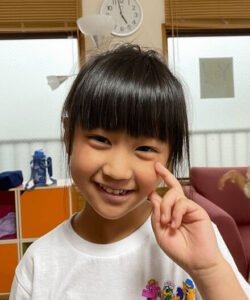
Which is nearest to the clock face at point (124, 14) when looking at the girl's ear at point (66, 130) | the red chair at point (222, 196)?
the red chair at point (222, 196)

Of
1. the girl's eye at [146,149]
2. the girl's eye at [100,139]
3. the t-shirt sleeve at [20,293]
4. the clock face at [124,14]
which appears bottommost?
the t-shirt sleeve at [20,293]

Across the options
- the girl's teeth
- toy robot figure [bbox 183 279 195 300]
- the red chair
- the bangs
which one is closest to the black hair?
the bangs

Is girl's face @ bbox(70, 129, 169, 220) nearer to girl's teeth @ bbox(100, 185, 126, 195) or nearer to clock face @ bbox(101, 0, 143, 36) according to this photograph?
girl's teeth @ bbox(100, 185, 126, 195)

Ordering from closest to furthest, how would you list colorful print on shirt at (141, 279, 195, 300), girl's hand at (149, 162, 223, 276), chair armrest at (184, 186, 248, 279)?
girl's hand at (149, 162, 223, 276) < colorful print on shirt at (141, 279, 195, 300) < chair armrest at (184, 186, 248, 279)

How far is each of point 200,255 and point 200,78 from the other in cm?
282

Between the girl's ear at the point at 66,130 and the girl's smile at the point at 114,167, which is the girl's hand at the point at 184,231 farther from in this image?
the girl's ear at the point at 66,130

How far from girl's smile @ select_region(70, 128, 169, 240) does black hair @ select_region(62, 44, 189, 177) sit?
18 mm

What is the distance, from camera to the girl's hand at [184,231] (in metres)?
0.60

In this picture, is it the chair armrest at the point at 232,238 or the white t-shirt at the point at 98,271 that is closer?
the white t-shirt at the point at 98,271

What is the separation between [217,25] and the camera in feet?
10.4

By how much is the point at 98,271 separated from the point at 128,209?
152mm

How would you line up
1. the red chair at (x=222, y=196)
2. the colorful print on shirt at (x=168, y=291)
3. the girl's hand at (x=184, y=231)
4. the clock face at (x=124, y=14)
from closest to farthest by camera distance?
the girl's hand at (x=184, y=231), the colorful print on shirt at (x=168, y=291), the red chair at (x=222, y=196), the clock face at (x=124, y=14)

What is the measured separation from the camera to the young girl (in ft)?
2.02

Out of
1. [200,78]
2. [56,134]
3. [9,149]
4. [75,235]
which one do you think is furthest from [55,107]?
[75,235]
